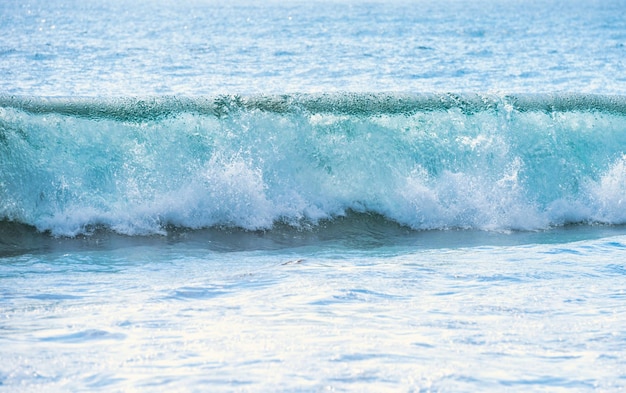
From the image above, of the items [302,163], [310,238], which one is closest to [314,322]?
[310,238]

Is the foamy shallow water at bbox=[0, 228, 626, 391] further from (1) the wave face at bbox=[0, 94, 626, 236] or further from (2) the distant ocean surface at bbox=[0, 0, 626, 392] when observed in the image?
(1) the wave face at bbox=[0, 94, 626, 236]

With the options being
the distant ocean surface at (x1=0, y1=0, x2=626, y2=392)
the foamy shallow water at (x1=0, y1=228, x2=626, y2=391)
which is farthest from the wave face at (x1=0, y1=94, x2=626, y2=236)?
the foamy shallow water at (x1=0, y1=228, x2=626, y2=391)

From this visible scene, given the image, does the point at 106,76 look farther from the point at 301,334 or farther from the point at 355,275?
the point at 301,334

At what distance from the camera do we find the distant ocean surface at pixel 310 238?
4246mm

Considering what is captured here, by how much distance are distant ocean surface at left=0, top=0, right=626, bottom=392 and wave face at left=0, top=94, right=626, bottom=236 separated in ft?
0.08

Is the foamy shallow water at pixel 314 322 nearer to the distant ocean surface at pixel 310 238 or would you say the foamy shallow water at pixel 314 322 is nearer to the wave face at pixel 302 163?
the distant ocean surface at pixel 310 238

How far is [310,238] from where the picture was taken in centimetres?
835

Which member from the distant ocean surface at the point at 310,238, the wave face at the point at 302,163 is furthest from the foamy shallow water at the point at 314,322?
the wave face at the point at 302,163

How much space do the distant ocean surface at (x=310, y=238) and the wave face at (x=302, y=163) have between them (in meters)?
0.02

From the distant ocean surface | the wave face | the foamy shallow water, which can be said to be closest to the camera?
the foamy shallow water

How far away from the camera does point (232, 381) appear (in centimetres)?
396

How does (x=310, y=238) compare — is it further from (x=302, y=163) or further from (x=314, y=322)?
(x=314, y=322)

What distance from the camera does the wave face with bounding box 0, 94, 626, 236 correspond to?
8.81m

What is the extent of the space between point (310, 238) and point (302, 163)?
1.35 meters
